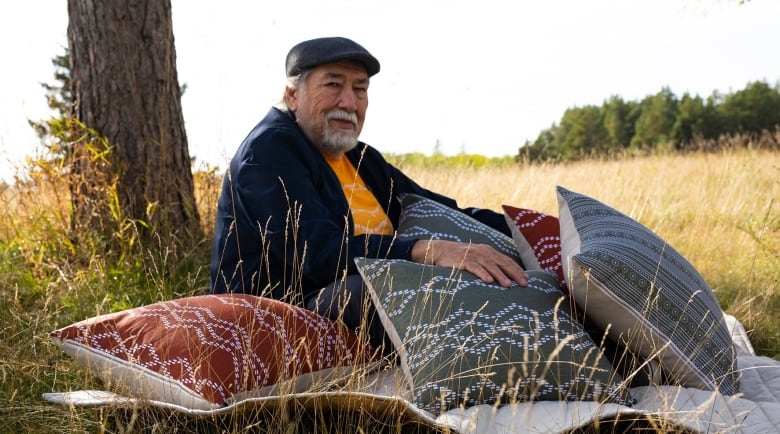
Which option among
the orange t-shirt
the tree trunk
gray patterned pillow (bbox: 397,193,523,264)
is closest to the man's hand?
gray patterned pillow (bbox: 397,193,523,264)

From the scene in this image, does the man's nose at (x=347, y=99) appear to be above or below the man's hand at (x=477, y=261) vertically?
above

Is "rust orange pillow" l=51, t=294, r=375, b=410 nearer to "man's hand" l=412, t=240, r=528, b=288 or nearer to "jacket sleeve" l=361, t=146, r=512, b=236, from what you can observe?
"man's hand" l=412, t=240, r=528, b=288

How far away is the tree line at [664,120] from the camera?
1834 cm

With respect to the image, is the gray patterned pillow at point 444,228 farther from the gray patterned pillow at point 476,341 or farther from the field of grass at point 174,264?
the field of grass at point 174,264

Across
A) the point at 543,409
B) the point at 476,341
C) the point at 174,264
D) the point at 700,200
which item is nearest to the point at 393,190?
the point at 174,264

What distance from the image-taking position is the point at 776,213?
6.61 meters

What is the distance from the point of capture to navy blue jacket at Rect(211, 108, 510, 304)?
2809mm

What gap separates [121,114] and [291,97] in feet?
4.00

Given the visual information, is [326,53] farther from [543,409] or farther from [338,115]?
[543,409]

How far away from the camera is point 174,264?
13.5 feet

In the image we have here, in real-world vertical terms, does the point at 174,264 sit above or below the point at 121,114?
below

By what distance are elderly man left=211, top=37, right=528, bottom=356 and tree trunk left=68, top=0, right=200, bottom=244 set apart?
3.58ft

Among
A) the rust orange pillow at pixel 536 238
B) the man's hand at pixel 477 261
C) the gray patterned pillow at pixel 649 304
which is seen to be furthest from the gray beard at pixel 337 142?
the gray patterned pillow at pixel 649 304

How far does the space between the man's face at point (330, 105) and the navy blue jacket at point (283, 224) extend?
0.08 metres
